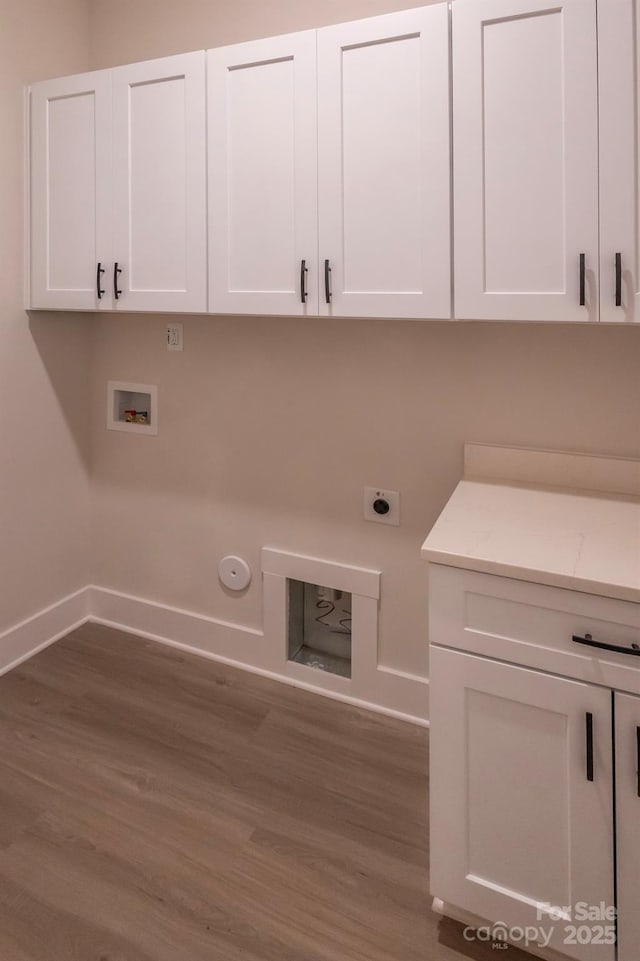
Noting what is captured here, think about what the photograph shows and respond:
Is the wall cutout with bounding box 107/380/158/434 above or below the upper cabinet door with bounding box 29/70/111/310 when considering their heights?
below

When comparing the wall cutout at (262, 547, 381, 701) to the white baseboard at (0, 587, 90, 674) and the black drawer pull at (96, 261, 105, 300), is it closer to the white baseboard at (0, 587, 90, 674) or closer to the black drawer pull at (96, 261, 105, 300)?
the white baseboard at (0, 587, 90, 674)

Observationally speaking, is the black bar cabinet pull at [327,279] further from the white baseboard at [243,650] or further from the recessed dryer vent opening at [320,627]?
the white baseboard at [243,650]

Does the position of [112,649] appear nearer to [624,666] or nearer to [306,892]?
[306,892]

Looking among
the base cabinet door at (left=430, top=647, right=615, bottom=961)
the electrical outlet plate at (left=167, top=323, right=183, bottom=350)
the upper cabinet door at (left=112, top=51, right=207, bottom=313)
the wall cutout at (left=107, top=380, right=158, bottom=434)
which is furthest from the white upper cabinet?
the base cabinet door at (left=430, top=647, right=615, bottom=961)

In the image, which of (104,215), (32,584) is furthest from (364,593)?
(104,215)

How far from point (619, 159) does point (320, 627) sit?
1.77 metres

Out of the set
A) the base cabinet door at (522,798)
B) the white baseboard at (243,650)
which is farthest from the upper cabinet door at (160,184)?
the base cabinet door at (522,798)

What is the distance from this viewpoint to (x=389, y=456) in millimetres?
2027

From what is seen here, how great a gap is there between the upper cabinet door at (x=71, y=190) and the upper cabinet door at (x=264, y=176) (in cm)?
44

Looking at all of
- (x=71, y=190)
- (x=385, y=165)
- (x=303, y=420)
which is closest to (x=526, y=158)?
(x=385, y=165)

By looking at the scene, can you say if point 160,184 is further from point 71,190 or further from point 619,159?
point 619,159

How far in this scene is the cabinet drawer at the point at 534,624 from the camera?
3.71ft

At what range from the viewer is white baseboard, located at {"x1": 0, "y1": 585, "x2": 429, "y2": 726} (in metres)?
2.12

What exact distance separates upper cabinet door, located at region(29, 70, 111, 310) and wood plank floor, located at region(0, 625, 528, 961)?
143 centimetres
